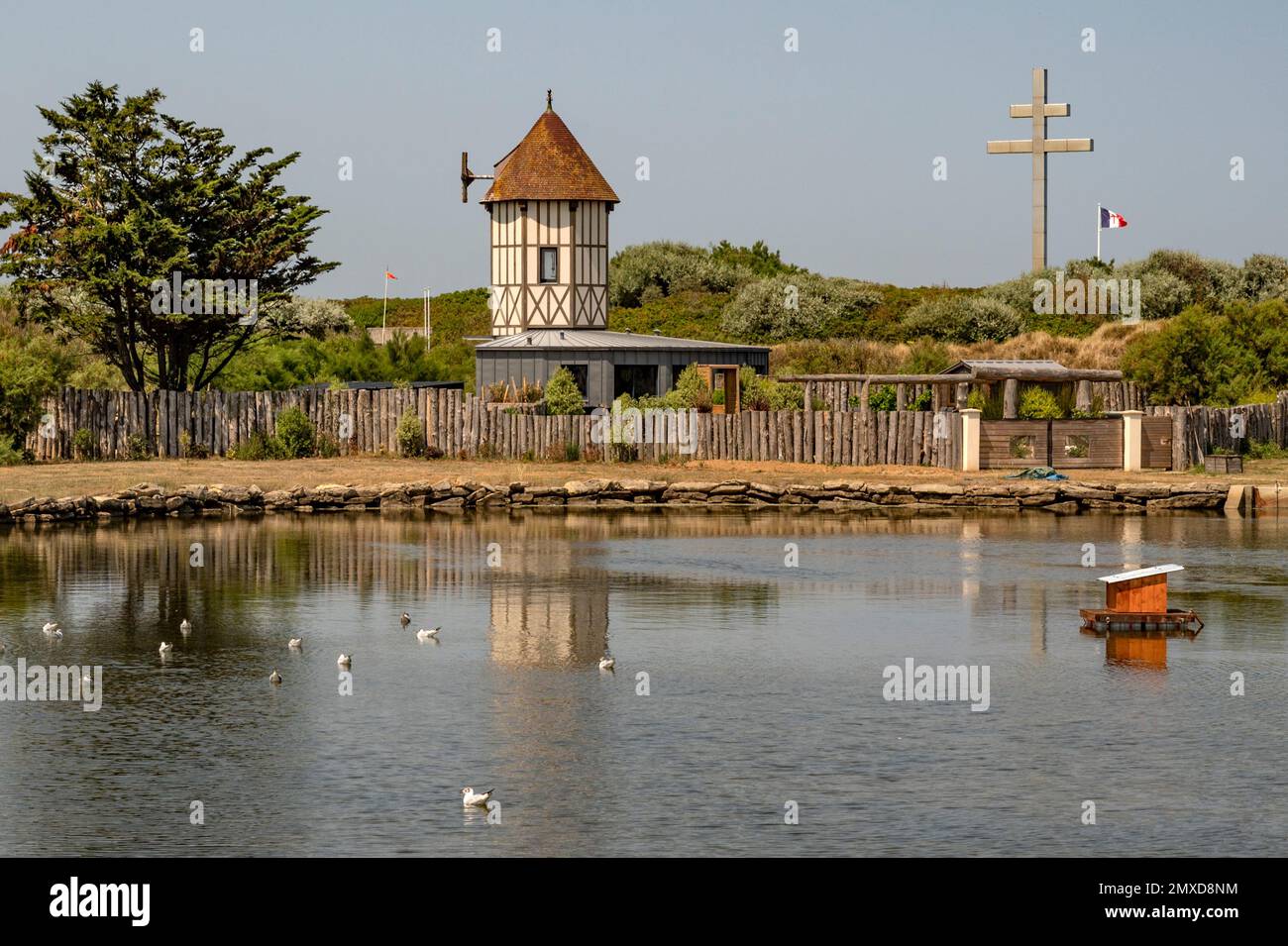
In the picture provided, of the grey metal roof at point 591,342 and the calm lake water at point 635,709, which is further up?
the grey metal roof at point 591,342

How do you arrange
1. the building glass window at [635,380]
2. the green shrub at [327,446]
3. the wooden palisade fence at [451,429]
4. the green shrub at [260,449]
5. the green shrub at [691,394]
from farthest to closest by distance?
1. the building glass window at [635,380]
2. the green shrub at [691,394]
3. the green shrub at [327,446]
4. the green shrub at [260,449]
5. the wooden palisade fence at [451,429]

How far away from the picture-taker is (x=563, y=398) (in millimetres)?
52281

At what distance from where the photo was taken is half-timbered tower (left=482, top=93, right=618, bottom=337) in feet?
216

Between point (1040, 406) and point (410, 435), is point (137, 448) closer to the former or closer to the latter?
point (410, 435)

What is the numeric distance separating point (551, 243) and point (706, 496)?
23.1 meters

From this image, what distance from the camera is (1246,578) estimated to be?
30.9m

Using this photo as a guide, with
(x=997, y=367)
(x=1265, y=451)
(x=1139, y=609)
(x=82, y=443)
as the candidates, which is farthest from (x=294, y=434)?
(x=1139, y=609)

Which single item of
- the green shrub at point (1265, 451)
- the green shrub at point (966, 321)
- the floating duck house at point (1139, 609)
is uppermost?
the green shrub at point (966, 321)

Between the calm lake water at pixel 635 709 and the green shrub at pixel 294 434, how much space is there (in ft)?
54.7

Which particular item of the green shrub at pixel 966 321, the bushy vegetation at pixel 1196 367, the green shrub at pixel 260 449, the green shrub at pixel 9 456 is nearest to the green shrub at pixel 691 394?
the green shrub at pixel 260 449

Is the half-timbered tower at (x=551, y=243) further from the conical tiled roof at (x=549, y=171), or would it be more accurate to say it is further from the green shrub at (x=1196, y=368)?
the green shrub at (x=1196, y=368)

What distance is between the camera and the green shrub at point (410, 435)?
51594 mm
